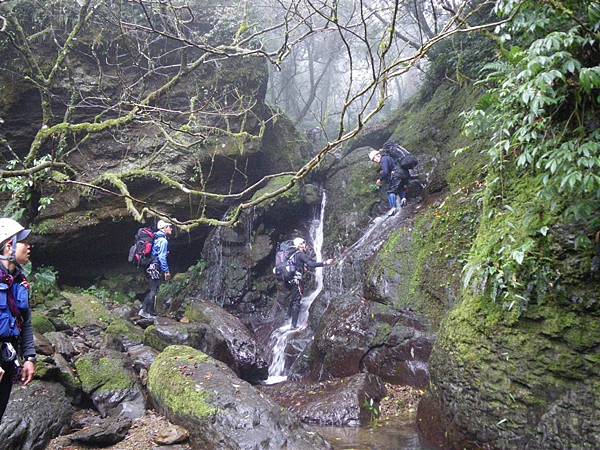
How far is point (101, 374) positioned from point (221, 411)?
2.47 metres

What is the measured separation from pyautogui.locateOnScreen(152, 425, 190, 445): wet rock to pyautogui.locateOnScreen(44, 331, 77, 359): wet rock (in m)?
2.59

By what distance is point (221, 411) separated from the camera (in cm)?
519

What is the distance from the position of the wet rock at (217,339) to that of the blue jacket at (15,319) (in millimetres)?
4651

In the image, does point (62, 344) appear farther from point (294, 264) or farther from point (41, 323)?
point (294, 264)

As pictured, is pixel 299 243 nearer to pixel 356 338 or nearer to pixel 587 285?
pixel 356 338

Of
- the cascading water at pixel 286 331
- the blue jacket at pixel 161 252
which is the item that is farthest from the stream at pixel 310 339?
the blue jacket at pixel 161 252

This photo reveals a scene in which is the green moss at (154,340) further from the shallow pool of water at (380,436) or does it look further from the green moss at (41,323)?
the shallow pool of water at (380,436)

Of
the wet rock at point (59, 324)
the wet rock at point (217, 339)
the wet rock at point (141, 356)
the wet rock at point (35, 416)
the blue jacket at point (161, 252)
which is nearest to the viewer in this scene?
the wet rock at point (35, 416)

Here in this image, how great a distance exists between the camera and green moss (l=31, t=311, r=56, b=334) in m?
7.56

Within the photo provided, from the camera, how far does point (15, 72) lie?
36.0ft

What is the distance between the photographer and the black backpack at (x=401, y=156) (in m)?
11.3

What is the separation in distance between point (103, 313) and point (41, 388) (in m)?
3.69

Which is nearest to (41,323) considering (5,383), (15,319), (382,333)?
(5,383)

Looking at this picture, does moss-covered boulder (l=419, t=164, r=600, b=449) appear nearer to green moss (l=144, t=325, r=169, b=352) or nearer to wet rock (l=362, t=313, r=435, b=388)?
wet rock (l=362, t=313, r=435, b=388)
